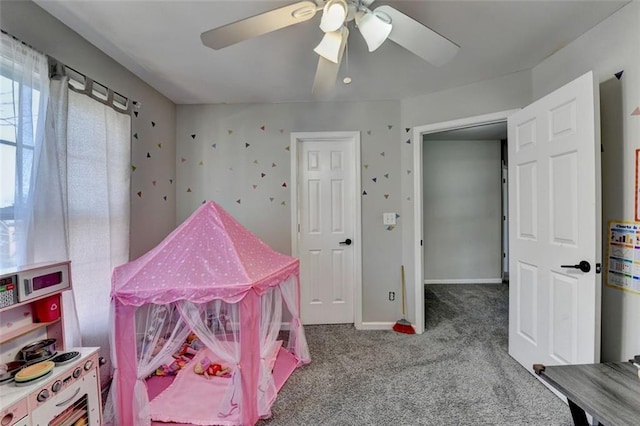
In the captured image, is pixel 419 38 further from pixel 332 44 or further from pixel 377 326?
pixel 377 326

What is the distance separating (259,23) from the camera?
1.31 meters

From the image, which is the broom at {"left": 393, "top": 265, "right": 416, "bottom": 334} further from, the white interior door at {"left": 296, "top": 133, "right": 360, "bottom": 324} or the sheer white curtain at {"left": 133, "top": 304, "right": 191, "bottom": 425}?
the sheer white curtain at {"left": 133, "top": 304, "right": 191, "bottom": 425}

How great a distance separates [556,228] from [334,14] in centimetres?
196

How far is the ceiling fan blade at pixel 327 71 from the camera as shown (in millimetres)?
1507

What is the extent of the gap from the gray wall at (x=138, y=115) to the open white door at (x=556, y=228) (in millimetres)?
3132

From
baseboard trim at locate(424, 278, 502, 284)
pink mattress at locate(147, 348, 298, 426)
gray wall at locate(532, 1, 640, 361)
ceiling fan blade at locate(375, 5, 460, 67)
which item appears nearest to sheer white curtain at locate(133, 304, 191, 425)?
pink mattress at locate(147, 348, 298, 426)

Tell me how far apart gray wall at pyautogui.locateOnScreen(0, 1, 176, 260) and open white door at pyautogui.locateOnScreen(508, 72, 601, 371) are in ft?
10.3

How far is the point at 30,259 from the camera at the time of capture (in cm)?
151

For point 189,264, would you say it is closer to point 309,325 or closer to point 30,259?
point 30,259

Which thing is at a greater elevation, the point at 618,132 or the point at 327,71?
the point at 327,71

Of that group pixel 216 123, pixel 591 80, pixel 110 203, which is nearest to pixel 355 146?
pixel 216 123

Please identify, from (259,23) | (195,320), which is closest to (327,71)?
(259,23)

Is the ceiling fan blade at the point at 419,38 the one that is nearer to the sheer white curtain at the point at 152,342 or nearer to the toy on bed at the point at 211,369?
the sheer white curtain at the point at 152,342

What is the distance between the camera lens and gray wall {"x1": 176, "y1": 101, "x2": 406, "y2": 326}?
3158mm
